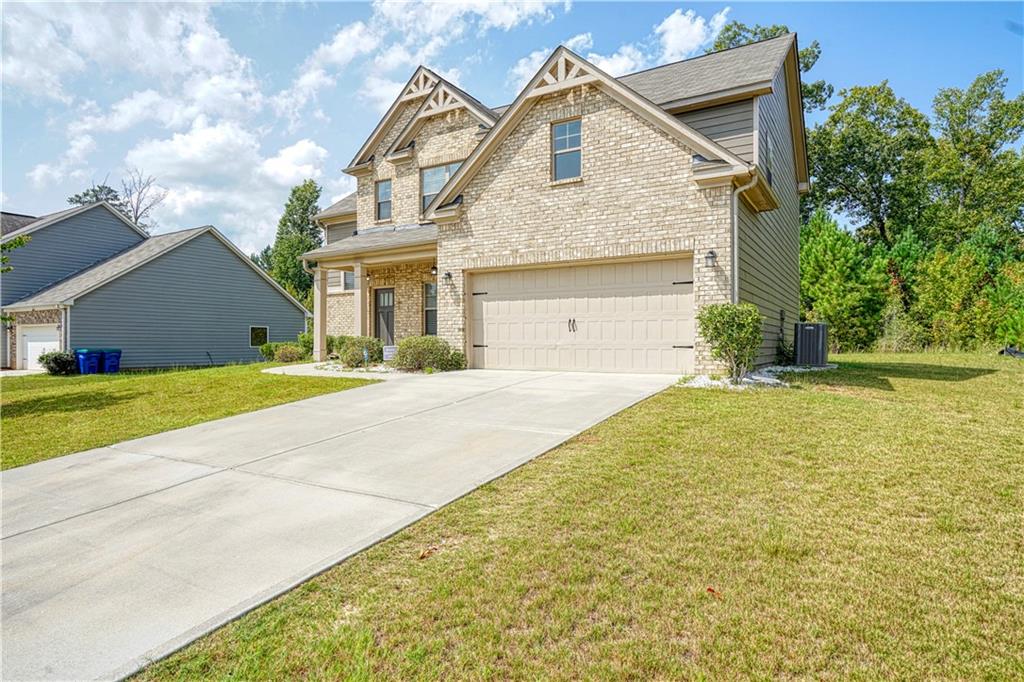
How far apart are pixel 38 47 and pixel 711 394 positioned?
58.9 feet

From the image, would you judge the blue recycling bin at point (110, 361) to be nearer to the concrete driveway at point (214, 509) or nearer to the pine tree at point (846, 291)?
the concrete driveway at point (214, 509)

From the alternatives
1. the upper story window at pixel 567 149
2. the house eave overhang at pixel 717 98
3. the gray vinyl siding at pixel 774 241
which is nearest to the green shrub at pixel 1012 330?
the gray vinyl siding at pixel 774 241

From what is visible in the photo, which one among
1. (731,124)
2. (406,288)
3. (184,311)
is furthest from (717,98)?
(184,311)

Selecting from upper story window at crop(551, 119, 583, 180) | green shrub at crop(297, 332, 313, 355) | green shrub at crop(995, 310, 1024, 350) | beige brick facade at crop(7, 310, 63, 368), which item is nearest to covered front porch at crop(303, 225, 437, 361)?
green shrub at crop(297, 332, 313, 355)

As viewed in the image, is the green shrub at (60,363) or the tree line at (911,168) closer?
the green shrub at (60,363)

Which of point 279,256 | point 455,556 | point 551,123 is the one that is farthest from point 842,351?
point 279,256

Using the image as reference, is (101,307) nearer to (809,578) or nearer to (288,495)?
(288,495)

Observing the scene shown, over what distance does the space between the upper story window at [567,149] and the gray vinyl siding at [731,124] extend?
2.74m

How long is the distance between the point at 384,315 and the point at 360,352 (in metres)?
4.13

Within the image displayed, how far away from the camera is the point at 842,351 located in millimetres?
21297

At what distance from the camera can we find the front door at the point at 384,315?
17.8 m

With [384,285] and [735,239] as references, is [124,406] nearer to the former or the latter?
[384,285]

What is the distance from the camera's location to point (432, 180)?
56.7ft

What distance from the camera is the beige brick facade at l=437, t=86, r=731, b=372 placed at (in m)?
10.3
